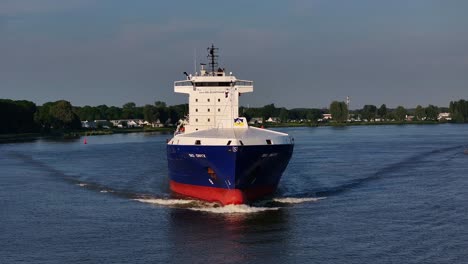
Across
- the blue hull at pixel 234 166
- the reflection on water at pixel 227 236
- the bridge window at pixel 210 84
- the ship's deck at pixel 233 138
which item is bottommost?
the reflection on water at pixel 227 236

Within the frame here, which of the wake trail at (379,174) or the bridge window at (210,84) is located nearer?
the wake trail at (379,174)

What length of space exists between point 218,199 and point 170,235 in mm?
8174

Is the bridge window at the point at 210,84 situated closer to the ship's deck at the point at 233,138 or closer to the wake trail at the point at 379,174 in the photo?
the ship's deck at the point at 233,138

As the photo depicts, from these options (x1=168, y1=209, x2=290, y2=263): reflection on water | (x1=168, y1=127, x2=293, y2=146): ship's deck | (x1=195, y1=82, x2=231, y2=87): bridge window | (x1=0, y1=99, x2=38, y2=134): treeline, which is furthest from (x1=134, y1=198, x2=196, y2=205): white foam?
(x1=0, y1=99, x2=38, y2=134): treeline

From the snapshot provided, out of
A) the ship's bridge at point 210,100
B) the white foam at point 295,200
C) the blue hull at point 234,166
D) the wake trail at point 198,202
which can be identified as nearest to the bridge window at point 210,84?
the ship's bridge at point 210,100

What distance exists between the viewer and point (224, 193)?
146ft

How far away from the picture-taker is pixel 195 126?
2247 inches

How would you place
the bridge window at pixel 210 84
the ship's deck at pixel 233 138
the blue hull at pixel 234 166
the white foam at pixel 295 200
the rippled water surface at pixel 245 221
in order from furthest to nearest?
1. the bridge window at pixel 210 84
2. the white foam at pixel 295 200
3. the ship's deck at pixel 233 138
4. the blue hull at pixel 234 166
5. the rippled water surface at pixel 245 221

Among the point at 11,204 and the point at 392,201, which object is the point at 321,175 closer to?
the point at 392,201

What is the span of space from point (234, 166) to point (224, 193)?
2505mm

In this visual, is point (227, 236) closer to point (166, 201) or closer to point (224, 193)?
point (224, 193)

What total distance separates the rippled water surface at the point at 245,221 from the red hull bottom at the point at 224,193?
658mm

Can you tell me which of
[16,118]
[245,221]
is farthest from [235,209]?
[16,118]

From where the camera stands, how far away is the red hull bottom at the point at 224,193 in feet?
145
